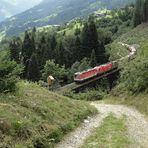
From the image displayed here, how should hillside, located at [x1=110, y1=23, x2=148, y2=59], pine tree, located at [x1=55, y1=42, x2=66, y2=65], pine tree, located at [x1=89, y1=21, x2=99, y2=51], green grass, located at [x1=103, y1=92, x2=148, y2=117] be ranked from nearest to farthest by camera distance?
green grass, located at [x1=103, y1=92, x2=148, y2=117], hillside, located at [x1=110, y1=23, x2=148, y2=59], pine tree, located at [x1=89, y1=21, x2=99, y2=51], pine tree, located at [x1=55, y1=42, x2=66, y2=65]

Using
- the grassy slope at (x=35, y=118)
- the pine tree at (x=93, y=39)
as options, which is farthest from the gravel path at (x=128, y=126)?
the pine tree at (x=93, y=39)

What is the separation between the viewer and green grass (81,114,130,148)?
23.2 m

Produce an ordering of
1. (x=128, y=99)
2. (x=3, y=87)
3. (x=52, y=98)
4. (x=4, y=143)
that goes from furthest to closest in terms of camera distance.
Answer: (x=128, y=99)
(x=52, y=98)
(x=3, y=87)
(x=4, y=143)

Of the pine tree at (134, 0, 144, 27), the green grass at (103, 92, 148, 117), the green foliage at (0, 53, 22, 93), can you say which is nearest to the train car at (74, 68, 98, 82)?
the green grass at (103, 92, 148, 117)

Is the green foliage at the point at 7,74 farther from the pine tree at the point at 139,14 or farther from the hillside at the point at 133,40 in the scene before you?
the pine tree at the point at 139,14

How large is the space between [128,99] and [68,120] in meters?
20.0

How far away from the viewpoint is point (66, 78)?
106250mm

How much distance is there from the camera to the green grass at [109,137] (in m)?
23.2

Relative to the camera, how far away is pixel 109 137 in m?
25.1

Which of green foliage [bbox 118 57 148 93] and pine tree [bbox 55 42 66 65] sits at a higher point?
green foliage [bbox 118 57 148 93]

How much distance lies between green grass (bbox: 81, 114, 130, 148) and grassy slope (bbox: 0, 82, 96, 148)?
1.58 m

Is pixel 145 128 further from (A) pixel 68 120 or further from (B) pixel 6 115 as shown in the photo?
(B) pixel 6 115

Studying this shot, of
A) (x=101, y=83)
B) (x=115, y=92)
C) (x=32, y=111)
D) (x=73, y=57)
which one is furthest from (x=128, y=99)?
(x=73, y=57)

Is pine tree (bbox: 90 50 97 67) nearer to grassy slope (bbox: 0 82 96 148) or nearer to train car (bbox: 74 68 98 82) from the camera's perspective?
train car (bbox: 74 68 98 82)
